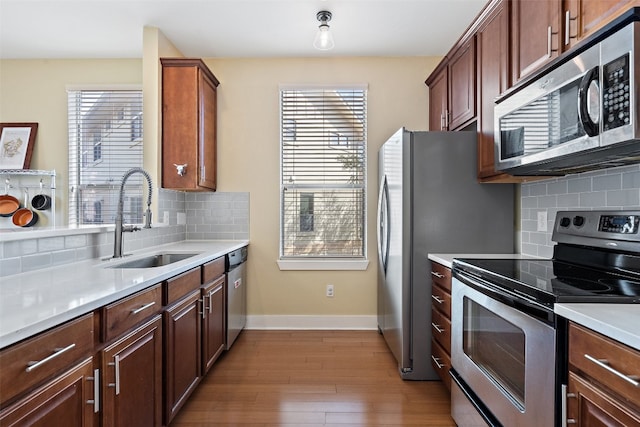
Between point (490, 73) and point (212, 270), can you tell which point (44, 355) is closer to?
point (212, 270)

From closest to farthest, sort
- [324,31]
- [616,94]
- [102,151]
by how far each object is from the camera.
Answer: [616,94] → [324,31] → [102,151]

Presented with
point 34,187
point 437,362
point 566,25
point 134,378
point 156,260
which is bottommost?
point 437,362

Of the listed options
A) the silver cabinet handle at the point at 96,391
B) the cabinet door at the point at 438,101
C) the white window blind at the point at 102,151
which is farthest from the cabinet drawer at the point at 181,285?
the cabinet door at the point at 438,101

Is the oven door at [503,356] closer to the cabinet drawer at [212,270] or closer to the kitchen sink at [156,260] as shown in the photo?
the cabinet drawer at [212,270]

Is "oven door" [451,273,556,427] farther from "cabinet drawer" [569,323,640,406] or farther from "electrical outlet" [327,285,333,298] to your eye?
"electrical outlet" [327,285,333,298]

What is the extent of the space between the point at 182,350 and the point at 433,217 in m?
1.72

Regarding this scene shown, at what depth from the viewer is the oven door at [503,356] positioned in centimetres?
114

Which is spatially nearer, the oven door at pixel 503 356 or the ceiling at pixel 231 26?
the oven door at pixel 503 356

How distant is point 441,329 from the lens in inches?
85.0

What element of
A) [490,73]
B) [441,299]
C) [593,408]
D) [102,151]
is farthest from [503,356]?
[102,151]

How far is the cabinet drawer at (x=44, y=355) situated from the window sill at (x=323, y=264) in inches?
90.9

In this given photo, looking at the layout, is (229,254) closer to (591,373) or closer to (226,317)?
(226,317)

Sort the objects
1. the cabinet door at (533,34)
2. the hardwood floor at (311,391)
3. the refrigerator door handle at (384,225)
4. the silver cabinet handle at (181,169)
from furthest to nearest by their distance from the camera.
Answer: the silver cabinet handle at (181,169)
the refrigerator door handle at (384,225)
the hardwood floor at (311,391)
the cabinet door at (533,34)

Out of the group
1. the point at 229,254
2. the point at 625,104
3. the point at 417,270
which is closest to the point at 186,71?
the point at 229,254
